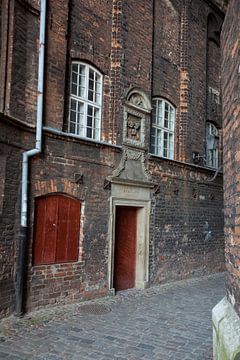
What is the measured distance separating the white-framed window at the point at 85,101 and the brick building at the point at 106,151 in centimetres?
3

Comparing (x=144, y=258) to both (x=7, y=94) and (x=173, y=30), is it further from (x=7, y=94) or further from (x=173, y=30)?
(x=173, y=30)

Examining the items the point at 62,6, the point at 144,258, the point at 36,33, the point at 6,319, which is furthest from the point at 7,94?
the point at 144,258

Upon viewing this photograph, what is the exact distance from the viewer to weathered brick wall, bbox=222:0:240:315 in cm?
312

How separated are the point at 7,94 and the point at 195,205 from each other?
25.6ft

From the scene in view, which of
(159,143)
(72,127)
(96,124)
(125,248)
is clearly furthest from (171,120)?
(125,248)

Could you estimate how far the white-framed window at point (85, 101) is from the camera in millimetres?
9023

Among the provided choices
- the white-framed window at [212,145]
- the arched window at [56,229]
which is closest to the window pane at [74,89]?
the arched window at [56,229]

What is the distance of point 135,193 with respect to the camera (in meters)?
10.2

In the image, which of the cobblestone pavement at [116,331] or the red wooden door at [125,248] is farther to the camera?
the red wooden door at [125,248]

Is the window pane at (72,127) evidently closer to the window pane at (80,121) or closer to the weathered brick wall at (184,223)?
the window pane at (80,121)

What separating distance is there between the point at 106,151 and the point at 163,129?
3.14 metres

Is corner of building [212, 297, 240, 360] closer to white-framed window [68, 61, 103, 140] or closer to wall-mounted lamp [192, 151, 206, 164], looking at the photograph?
white-framed window [68, 61, 103, 140]

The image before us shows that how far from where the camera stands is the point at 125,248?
10.4m

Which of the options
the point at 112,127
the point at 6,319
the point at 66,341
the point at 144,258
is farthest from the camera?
the point at 144,258
